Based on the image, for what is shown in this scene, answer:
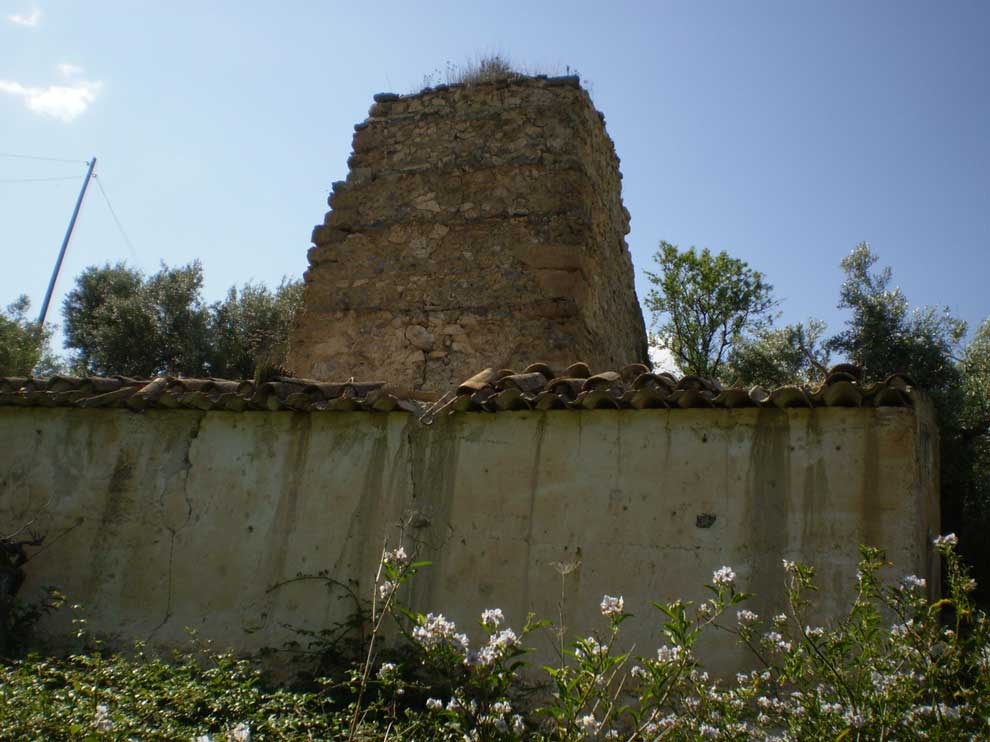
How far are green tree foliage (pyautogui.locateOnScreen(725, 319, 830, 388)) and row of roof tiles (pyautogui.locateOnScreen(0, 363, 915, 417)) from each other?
311 inches

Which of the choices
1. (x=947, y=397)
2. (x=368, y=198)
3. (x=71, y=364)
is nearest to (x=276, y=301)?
(x=71, y=364)

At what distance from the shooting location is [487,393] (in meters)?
5.73

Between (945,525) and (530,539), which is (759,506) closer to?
(530,539)

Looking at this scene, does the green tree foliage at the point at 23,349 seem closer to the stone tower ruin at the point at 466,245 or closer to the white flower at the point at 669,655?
the stone tower ruin at the point at 466,245

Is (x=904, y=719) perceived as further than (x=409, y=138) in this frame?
No

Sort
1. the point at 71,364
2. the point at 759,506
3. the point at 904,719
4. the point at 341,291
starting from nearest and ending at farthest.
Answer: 1. the point at 904,719
2. the point at 759,506
3. the point at 341,291
4. the point at 71,364

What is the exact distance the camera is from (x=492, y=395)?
5695 millimetres

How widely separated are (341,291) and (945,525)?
23.9 ft

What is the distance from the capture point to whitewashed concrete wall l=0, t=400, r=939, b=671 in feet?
15.7

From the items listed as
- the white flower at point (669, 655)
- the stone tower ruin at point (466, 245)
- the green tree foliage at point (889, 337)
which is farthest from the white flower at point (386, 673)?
the green tree foliage at point (889, 337)

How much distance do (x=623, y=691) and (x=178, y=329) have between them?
14.1 metres

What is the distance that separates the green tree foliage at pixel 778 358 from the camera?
518 inches

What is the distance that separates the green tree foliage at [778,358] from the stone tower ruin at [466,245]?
15.4ft

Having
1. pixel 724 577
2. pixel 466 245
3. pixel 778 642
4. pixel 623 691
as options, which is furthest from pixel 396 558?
pixel 466 245
